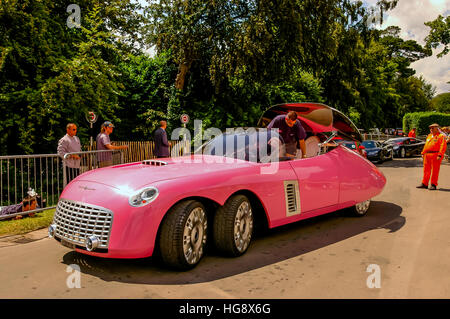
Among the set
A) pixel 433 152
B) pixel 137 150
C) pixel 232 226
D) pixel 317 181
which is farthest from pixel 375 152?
pixel 232 226

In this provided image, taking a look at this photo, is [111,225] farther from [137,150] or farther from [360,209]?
[137,150]

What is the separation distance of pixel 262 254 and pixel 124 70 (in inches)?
738

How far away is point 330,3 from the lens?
19.2 meters

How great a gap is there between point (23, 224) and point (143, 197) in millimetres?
3408

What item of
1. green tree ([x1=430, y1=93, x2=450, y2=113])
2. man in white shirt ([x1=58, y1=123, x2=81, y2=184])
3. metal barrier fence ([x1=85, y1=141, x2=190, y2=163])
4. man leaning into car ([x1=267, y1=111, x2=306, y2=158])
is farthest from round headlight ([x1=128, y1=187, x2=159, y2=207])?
green tree ([x1=430, y1=93, x2=450, y2=113])

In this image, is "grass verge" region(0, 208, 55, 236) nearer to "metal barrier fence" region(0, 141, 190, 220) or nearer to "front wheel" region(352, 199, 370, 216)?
"metal barrier fence" region(0, 141, 190, 220)

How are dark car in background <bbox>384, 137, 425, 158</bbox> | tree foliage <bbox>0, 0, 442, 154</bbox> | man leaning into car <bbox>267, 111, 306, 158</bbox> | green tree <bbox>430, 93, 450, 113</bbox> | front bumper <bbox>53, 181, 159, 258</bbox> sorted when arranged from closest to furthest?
front bumper <bbox>53, 181, 159, 258</bbox>, man leaning into car <bbox>267, 111, 306, 158</bbox>, tree foliage <bbox>0, 0, 442, 154</bbox>, dark car in background <bbox>384, 137, 425, 158</bbox>, green tree <bbox>430, 93, 450, 113</bbox>

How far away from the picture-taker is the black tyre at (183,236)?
12.8ft

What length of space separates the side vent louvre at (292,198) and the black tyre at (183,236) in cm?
137

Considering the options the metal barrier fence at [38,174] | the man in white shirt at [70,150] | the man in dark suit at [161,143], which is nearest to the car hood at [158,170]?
the metal barrier fence at [38,174]

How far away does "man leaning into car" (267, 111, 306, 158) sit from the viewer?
21.0 feet

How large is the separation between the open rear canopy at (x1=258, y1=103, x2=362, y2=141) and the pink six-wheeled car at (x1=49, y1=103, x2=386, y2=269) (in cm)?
75

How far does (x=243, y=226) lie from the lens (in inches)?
183
